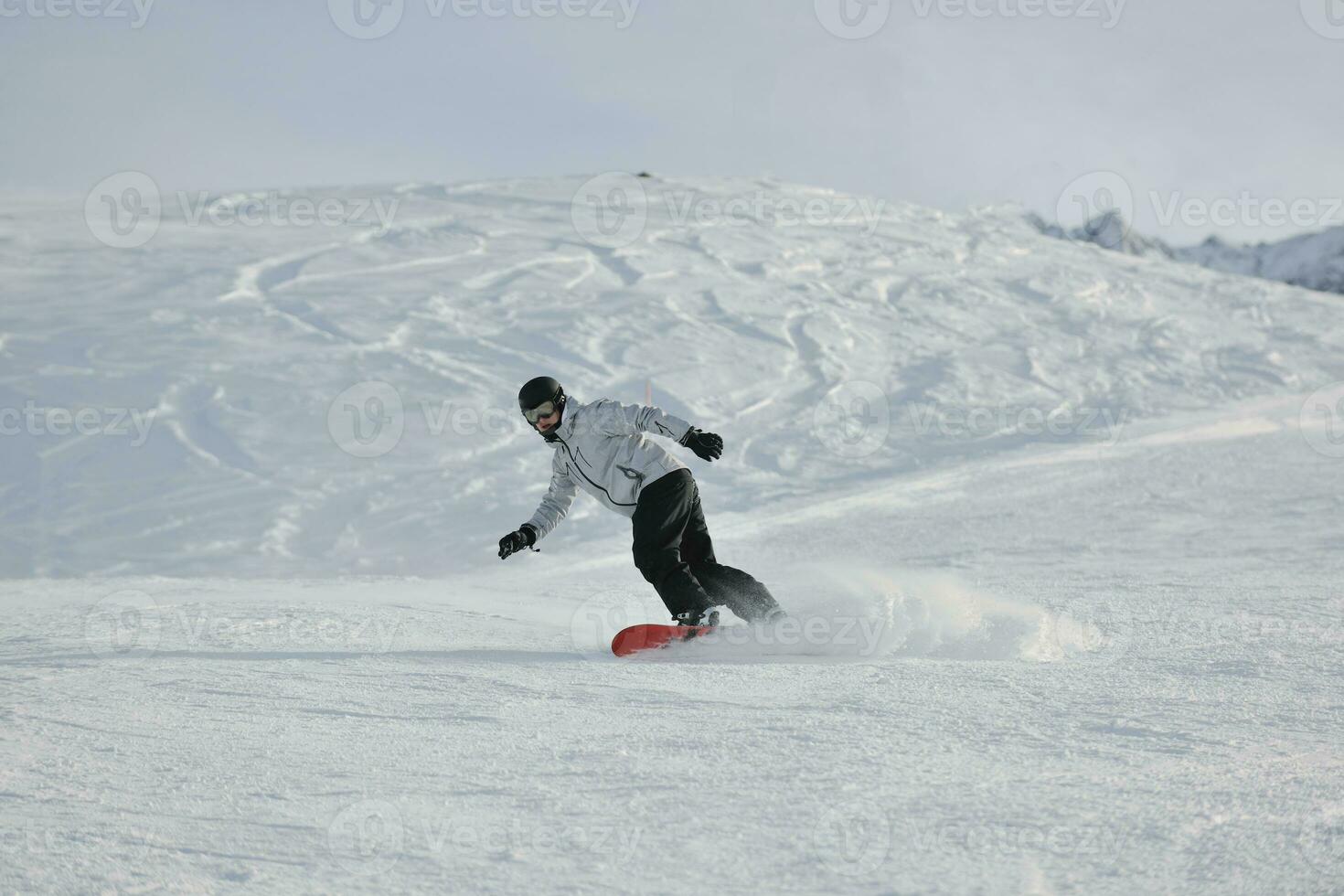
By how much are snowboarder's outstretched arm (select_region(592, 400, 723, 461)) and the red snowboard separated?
652mm

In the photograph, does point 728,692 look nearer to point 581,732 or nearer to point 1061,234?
point 581,732

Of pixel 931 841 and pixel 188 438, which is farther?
pixel 188 438

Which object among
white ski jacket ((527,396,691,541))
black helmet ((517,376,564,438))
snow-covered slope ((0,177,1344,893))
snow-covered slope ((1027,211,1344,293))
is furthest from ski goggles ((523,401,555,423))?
snow-covered slope ((1027,211,1344,293))

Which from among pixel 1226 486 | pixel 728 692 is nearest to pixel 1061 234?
pixel 1226 486

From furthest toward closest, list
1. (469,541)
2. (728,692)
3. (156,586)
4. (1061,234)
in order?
(1061,234), (469,541), (156,586), (728,692)

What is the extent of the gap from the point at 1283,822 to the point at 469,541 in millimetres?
6579

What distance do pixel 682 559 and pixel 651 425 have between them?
0.60m

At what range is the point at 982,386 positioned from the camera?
1209cm

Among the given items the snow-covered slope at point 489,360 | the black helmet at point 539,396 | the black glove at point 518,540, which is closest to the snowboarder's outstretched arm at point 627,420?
the black helmet at point 539,396

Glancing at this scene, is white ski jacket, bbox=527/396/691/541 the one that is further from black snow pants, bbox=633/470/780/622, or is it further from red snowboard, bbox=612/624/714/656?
red snowboard, bbox=612/624/714/656

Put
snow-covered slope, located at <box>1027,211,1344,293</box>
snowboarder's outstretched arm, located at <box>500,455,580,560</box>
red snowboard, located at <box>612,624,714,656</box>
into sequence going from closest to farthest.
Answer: red snowboard, located at <box>612,624,714,656</box>
snowboarder's outstretched arm, located at <box>500,455,580,560</box>
snow-covered slope, located at <box>1027,211,1344,293</box>

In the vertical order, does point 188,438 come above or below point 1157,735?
above

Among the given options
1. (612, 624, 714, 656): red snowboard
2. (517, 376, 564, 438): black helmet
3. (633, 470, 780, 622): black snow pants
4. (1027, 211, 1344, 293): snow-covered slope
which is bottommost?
(612, 624, 714, 656): red snowboard

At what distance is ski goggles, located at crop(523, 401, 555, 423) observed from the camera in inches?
158
